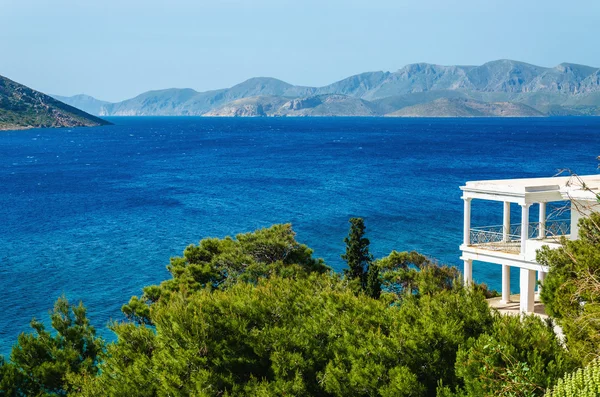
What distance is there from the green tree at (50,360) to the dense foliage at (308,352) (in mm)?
27

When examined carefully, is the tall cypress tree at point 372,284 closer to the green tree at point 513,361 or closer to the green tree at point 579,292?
the green tree at point 579,292

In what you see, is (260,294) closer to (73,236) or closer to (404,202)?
(73,236)

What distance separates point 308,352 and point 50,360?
7.16m

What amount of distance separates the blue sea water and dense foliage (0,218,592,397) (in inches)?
577

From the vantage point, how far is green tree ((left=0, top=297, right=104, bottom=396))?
14.8m

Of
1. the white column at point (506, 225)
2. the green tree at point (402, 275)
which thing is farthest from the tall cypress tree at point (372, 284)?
the white column at point (506, 225)

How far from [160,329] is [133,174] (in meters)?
75.8

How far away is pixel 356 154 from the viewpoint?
365 feet

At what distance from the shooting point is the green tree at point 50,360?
1477cm

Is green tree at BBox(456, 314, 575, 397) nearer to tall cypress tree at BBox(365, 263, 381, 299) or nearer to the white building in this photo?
the white building

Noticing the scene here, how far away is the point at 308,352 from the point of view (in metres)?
12.5

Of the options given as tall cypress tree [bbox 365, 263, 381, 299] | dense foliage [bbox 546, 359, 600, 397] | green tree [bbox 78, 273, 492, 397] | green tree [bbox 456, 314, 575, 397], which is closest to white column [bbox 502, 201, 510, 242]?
tall cypress tree [bbox 365, 263, 381, 299]

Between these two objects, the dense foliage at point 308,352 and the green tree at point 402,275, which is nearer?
the dense foliage at point 308,352

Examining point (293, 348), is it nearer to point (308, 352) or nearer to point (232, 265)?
point (308, 352)
